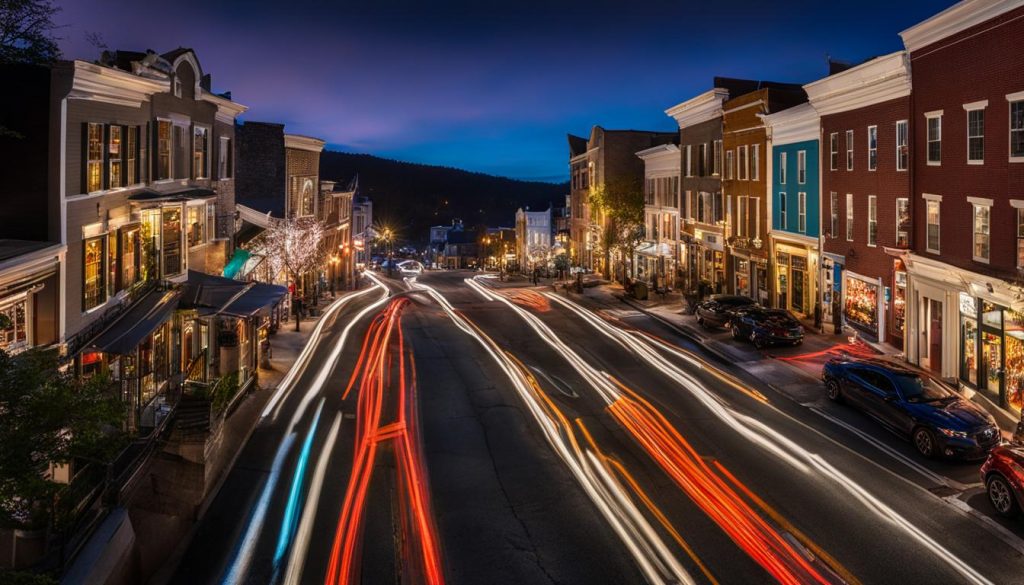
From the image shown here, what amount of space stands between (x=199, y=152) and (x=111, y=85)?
8.39 meters

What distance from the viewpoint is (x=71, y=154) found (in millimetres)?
16609

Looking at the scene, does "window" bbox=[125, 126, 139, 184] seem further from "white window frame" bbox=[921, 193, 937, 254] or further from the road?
"white window frame" bbox=[921, 193, 937, 254]

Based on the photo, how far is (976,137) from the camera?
21.9 metres

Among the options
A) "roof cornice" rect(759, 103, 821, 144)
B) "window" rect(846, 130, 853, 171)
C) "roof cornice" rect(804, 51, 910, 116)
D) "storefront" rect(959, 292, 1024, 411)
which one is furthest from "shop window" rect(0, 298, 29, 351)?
"roof cornice" rect(759, 103, 821, 144)

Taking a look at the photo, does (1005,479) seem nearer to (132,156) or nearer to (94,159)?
(94,159)

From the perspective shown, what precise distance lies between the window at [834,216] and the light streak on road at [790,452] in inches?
400

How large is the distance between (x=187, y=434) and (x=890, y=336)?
25.1m

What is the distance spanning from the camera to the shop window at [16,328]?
1401cm

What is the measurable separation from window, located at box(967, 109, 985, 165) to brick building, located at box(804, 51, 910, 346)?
13.0 ft

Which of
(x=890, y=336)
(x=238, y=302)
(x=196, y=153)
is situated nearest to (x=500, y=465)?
(x=238, y=302)

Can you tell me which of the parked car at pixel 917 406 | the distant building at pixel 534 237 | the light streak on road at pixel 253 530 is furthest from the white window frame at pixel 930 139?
the distant building at pixel 534 237

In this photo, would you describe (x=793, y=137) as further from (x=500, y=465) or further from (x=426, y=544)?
(x=426, y=544)

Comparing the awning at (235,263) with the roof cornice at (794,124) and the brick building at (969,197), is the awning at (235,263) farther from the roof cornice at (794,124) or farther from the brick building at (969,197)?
the roof cornice at (794,124)

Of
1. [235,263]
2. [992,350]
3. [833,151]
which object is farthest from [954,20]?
[235,263]
